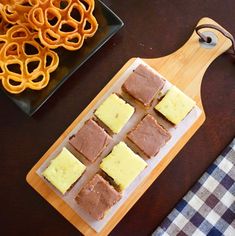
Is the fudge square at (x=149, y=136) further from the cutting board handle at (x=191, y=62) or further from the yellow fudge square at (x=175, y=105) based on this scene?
the cutting board handle at (x=191, y=62)

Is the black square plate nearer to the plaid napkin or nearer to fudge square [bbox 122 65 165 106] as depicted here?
fudge square [bbox 122 65 165 106]

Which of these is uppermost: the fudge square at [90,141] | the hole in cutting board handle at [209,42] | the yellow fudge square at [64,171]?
the hole in cutting board handle at [209,42]

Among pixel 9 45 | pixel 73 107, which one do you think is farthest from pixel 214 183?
pixel 9 45

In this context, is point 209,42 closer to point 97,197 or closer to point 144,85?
point 144,85

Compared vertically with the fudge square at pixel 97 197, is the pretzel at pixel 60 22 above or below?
above

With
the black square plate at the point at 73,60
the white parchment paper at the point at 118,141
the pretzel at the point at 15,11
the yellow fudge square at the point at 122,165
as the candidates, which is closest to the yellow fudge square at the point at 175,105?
the white parchment paper at the point at 118,141

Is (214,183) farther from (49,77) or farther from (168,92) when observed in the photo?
(49,77)

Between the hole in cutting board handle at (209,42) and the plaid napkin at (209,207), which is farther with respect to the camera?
the hole in cutting board handle at (209,42)
